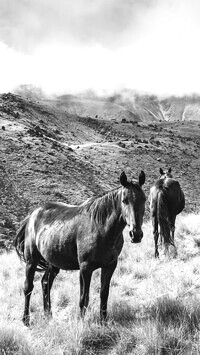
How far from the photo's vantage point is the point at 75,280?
7719 mm

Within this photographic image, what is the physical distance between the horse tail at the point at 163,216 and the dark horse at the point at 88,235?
3794 millimetres

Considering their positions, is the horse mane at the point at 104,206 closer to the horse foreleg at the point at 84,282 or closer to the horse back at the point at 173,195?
the horse foreleg at the point at 84,282

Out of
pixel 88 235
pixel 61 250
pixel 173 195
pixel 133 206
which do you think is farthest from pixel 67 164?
pixel 133 206

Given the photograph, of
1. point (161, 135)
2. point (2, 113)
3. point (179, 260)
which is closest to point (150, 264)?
point (179, 260)

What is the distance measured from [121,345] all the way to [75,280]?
357 centimetres

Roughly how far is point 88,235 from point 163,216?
4.79 metres

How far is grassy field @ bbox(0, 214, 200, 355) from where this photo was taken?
4.17 m

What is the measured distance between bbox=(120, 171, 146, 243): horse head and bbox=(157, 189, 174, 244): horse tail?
175 inches

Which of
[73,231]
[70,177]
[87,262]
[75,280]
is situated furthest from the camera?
[70,177]

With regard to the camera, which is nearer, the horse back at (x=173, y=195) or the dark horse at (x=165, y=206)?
the dark horse at (x=165, y=206)

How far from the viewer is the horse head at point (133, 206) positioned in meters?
4.29

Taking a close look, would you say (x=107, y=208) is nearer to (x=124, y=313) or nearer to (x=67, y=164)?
(x=124, y=313)

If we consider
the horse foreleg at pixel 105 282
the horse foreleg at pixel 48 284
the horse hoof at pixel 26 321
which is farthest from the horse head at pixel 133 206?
the horse hoof at pixel 26 321

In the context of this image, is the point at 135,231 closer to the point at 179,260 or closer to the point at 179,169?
the point at 179,260
